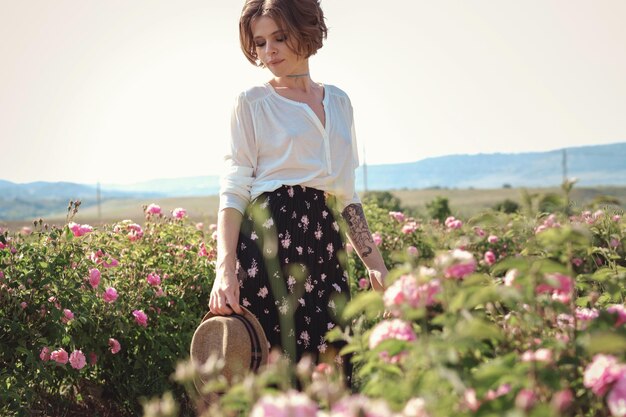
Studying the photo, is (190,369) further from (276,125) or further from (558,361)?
(276,125)

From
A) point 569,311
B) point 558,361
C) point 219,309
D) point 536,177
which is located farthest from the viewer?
point 536,177

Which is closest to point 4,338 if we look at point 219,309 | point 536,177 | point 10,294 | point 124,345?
point 10,294

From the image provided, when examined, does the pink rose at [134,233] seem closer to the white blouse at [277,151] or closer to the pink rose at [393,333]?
the white blouse at [277,151]

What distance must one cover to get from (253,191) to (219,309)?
0.42m

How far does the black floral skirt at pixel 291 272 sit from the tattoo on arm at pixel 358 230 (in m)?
0.12

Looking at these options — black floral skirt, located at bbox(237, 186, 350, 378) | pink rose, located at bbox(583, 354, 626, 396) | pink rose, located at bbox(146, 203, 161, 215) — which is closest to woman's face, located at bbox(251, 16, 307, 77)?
black floral skirt, located at bbox(237, 186, 350, 378)

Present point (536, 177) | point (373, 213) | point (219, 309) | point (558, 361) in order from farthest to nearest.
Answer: point (536, 177), point (373, 213), point (219, 309), point (558, 361)

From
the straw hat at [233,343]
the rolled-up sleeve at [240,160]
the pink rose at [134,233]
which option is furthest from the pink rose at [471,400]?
the pink rose at [134,233]

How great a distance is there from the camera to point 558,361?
→ 1.57m

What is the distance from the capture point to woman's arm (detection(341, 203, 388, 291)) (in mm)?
2887

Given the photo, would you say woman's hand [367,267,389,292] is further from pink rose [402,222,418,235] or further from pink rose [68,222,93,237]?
pink rose [402,222,418,235]

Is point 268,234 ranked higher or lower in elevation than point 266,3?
lower

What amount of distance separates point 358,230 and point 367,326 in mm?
2454

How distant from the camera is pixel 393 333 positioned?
1589 mm
